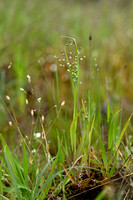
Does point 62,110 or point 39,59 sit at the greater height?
point 39,59

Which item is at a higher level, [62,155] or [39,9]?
[39,9]

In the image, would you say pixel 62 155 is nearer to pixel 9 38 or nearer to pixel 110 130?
pixel 110 130

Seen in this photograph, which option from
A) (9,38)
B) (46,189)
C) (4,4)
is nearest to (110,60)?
(9,38)

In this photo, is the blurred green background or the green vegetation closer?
the green vegetation

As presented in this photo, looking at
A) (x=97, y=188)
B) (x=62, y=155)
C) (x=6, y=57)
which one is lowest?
(x=97, y=188)

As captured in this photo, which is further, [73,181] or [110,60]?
[110,60]

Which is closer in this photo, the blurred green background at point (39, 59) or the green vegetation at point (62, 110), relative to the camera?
the green vegetation at point (62, 110)

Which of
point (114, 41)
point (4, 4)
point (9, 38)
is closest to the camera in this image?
point (9, 38)

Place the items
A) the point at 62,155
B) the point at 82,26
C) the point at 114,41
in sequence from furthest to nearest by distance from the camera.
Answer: the point at 82,26, the point at 114,41, the point at 62,155
